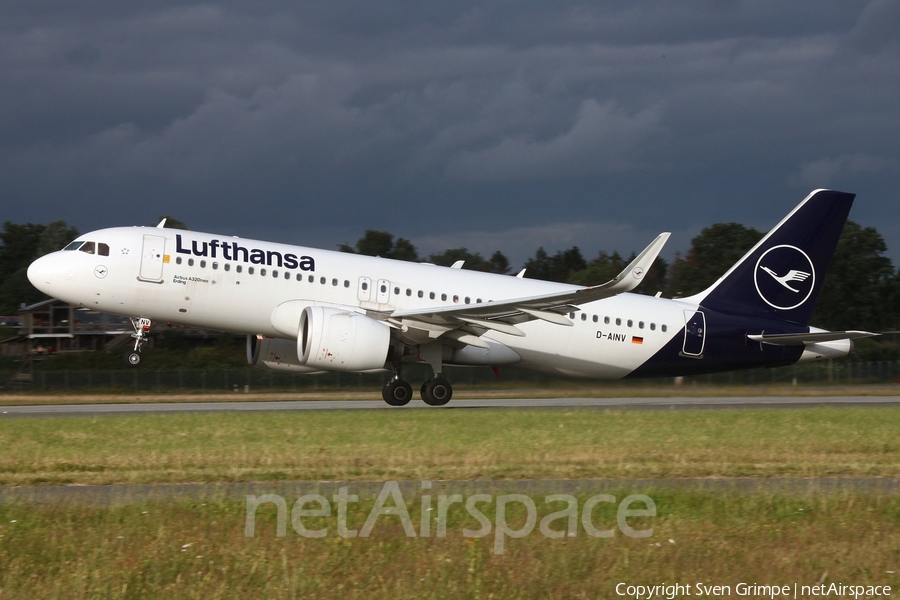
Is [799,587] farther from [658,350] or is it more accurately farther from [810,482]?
[658,350]

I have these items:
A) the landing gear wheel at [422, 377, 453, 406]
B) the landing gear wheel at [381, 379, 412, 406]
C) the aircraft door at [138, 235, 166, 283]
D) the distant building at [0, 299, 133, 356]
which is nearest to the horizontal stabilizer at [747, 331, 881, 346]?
the landing gear wheel at [422, 377, 453, 406]

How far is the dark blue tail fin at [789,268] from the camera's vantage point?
28.2 m

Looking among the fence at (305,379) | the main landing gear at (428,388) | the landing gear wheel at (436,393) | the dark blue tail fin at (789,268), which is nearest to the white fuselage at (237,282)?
the main landing gear at (428,388)

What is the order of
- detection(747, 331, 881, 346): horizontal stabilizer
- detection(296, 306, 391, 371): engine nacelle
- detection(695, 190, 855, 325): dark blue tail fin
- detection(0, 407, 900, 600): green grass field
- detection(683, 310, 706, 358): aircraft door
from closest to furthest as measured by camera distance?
1. detection(0, 407, 900, 600): green grass field
2. detection(296, 306, 391, 371): engine nacelle
3. detection(747, 331, 881, 346): horizontal stabilizer
4. detection(683, 310, 706, 358): aircraft door
5. detection(695, 190, 855, 325): dark blue tail fin

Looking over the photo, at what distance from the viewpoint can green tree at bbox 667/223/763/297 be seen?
7625 cm

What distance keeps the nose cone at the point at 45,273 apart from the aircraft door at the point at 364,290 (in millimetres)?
7197

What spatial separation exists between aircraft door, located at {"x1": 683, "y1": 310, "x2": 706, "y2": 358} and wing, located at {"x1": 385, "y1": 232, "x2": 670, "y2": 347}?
5.14 m

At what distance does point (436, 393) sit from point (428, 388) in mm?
241

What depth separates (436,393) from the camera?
24.9 meters

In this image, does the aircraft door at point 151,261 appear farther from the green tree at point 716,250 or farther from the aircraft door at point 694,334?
the green tree at point 716,250

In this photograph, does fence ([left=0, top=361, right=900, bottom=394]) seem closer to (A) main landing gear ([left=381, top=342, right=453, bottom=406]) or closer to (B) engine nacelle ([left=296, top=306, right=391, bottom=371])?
(A) main landing gear ([left=381, top=342, right=453, bottom=406])

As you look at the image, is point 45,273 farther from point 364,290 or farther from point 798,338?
point 798,338

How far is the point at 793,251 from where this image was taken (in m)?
28.5

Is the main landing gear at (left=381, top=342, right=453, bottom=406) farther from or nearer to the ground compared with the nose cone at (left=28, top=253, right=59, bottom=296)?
nearer to the ground
